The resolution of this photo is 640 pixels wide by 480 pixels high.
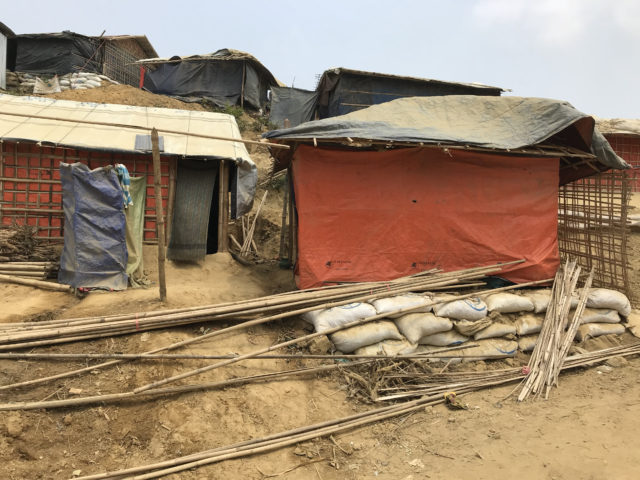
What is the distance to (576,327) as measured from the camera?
490cm

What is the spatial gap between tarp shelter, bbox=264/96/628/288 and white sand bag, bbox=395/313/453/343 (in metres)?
0.85

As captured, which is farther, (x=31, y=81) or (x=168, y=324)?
(x=31, y=81)

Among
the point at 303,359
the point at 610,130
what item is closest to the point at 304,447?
the point at 303,359

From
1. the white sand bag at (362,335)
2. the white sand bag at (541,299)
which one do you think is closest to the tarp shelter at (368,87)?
the white sand bag at (541,299)

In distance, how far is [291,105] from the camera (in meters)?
14.8

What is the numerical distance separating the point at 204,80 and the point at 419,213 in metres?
12.6

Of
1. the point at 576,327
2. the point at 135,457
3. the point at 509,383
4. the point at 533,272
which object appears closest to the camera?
the point at 135,457

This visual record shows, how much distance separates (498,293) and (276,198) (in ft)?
24.7

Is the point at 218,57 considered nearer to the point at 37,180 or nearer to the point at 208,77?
the point at 208,77

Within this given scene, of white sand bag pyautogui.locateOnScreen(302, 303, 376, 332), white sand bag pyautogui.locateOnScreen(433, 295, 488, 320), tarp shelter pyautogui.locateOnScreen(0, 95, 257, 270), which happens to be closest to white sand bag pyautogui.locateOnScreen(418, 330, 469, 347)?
white sand bag pyautogui.locateOnScreen(433, 295, 488, 320)

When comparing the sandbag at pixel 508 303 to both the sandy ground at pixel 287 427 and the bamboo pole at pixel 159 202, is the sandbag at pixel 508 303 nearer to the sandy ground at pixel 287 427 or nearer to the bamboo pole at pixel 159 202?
the sandy ground at pixel 287 427

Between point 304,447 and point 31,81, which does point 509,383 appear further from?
point 31,81

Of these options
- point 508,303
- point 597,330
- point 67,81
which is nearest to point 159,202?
point 508,303

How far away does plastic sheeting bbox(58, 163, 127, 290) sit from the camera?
488 cm
